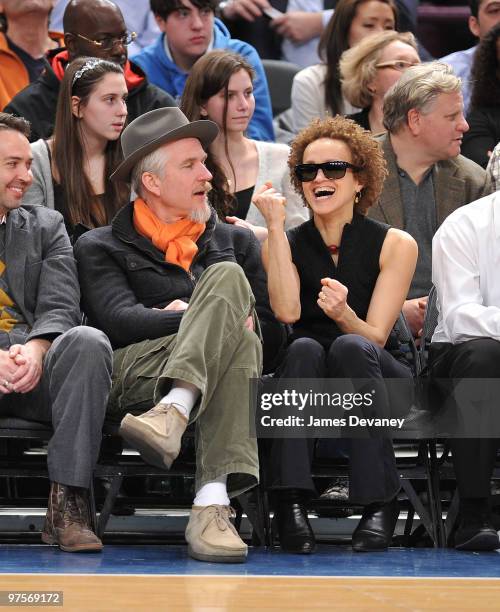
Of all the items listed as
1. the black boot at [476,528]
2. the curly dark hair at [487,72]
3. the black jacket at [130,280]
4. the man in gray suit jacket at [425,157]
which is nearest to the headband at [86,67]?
the black jacket at [130,280]

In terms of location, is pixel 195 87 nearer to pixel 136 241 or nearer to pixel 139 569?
pixel 136 241

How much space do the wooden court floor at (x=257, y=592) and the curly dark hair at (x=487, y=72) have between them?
319 cm

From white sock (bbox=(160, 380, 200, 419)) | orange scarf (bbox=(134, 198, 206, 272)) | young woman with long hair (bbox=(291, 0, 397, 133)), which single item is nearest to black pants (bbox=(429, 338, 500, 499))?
white sock (bbox=(160, 380, 200, 419))

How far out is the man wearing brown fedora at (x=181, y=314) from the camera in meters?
3.86

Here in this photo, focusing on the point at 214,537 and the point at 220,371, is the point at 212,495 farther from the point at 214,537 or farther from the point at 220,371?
the point at 220,371

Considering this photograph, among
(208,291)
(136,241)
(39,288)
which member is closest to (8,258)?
(39,288)

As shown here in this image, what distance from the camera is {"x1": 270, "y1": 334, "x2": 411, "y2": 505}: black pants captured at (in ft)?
13.1

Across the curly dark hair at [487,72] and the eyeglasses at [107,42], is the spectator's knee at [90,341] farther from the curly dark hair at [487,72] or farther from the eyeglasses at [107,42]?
the curly dark hair at [487,72]

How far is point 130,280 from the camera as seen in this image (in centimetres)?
445

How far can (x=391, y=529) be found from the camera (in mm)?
4078

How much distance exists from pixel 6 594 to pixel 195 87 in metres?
2.84

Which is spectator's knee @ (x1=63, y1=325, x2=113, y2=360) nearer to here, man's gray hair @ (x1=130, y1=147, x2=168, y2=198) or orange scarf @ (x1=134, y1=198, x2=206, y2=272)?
orange scarf @ (x1=134, y1=198, x2=206, y2=272)

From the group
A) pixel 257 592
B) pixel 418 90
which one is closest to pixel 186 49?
pixel 418 90

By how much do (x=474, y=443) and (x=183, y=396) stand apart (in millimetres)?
923
